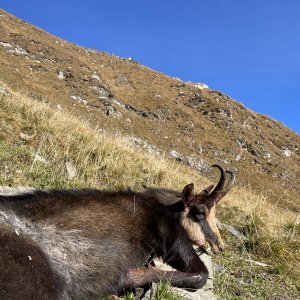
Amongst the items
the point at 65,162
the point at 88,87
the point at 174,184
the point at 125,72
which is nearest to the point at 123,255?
the point at 65,162

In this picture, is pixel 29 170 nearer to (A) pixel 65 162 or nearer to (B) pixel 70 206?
(A) pixel 65 162

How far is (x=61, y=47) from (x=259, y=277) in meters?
54.1

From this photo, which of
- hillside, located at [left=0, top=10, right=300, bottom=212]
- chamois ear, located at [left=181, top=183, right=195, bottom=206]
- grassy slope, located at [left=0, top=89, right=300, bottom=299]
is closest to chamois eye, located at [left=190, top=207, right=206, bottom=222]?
chamois ear, located at [left=181, top=183, right=195, bottom=206]

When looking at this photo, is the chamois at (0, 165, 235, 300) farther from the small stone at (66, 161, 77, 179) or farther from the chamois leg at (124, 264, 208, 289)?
the small stone at (66, 161, 77, 179)

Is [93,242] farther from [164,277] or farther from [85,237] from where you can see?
[164,277]

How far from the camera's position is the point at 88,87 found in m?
46.3

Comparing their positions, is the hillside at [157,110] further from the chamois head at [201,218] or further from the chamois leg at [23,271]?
the chamois leg at [23,271]

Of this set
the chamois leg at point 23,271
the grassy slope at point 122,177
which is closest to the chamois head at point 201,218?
the grassy slope at point 122,177

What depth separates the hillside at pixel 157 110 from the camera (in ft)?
136

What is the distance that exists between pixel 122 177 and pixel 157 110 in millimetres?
41276

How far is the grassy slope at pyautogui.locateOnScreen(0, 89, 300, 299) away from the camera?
21.8ft

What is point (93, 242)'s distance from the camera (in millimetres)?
4477

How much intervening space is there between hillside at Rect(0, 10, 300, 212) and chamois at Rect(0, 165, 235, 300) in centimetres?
2997

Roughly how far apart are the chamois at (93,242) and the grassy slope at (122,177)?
3.35 ft
